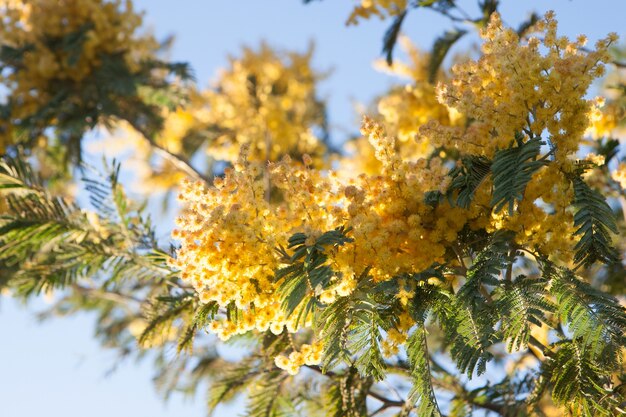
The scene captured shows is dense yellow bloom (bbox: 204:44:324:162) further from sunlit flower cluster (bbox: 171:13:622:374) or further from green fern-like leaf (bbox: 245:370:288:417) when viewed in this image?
sunlit flower cluster (bbox: 171:13:622:374)

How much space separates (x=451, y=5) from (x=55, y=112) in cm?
315

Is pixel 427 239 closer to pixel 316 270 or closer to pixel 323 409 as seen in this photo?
pixel 316 270

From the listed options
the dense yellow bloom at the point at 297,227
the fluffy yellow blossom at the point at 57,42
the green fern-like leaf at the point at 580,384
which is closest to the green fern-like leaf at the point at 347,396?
the dense yellow bloom at the point at 297,227

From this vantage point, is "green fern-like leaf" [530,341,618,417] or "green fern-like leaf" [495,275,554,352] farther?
"green fern-like leaf" [530,341,618,417]

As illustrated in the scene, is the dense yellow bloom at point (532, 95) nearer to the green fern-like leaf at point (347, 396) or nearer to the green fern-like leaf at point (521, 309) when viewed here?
the green fern-like leaf at point (521, 309)

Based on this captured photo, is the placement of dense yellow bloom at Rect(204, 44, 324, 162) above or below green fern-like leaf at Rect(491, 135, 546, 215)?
above

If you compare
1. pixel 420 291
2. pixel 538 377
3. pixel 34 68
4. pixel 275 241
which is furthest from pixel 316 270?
pixel 34 68

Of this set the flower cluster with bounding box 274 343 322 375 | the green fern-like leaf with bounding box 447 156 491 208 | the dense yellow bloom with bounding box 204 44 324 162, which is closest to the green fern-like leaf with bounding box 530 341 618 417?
the green fern-like leaf with bounding box 447 156 491 208

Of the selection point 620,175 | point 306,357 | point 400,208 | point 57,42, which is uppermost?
point 57,42

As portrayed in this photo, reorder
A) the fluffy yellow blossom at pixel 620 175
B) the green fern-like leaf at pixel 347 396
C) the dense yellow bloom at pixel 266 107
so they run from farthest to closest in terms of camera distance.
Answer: the dense yellow bloom at pixel 266 107 < the fluffy yellow blossom at pixel 620 175 < the green fern-like leaf at pixel 347 396

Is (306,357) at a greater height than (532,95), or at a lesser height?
lesser

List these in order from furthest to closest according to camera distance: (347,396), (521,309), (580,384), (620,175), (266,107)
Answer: (266,107), (620,175), (347,396), (580,384), (521,309)

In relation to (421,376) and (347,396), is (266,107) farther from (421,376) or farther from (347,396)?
(421,376)

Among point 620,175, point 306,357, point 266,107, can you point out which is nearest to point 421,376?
point 306,357
